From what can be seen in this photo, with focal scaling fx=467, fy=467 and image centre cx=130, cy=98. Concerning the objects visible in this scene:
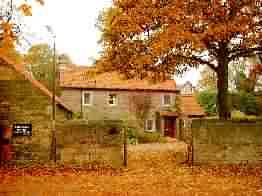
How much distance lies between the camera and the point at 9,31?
36.8 feet

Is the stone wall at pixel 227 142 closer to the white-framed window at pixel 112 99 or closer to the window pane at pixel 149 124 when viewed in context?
the window pane at pixel 149 124

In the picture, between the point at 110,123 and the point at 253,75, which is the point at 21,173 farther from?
the point at 253,75

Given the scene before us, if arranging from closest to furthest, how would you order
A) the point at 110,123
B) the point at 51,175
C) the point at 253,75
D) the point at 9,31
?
A: the point at 9,31 → the point at 51,175 → the point at 110,123 → the point at 253,75

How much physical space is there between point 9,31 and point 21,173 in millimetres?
8039

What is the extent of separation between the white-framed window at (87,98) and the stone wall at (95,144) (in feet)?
84.7

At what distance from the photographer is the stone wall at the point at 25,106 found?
20.1 meters

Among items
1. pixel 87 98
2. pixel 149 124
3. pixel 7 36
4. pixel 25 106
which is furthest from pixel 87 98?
pixel 7 36

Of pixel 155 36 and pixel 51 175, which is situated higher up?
pixel 155 36

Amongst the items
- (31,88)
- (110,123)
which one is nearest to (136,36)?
(110,123)

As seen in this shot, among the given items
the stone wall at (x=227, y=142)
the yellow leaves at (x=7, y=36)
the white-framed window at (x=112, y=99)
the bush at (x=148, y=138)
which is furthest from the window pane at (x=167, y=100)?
the yellow leaves at (x=7, y=36)

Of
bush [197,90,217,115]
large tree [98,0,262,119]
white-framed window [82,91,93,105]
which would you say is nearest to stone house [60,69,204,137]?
white-framed window [82,91,93,105]

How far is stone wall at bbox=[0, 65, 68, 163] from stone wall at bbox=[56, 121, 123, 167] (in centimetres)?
138

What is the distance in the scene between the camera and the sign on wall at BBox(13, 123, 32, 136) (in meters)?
20.2

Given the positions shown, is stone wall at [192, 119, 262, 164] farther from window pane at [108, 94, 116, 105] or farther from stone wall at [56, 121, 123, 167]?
window pane at [108, 94, 116, 105]
